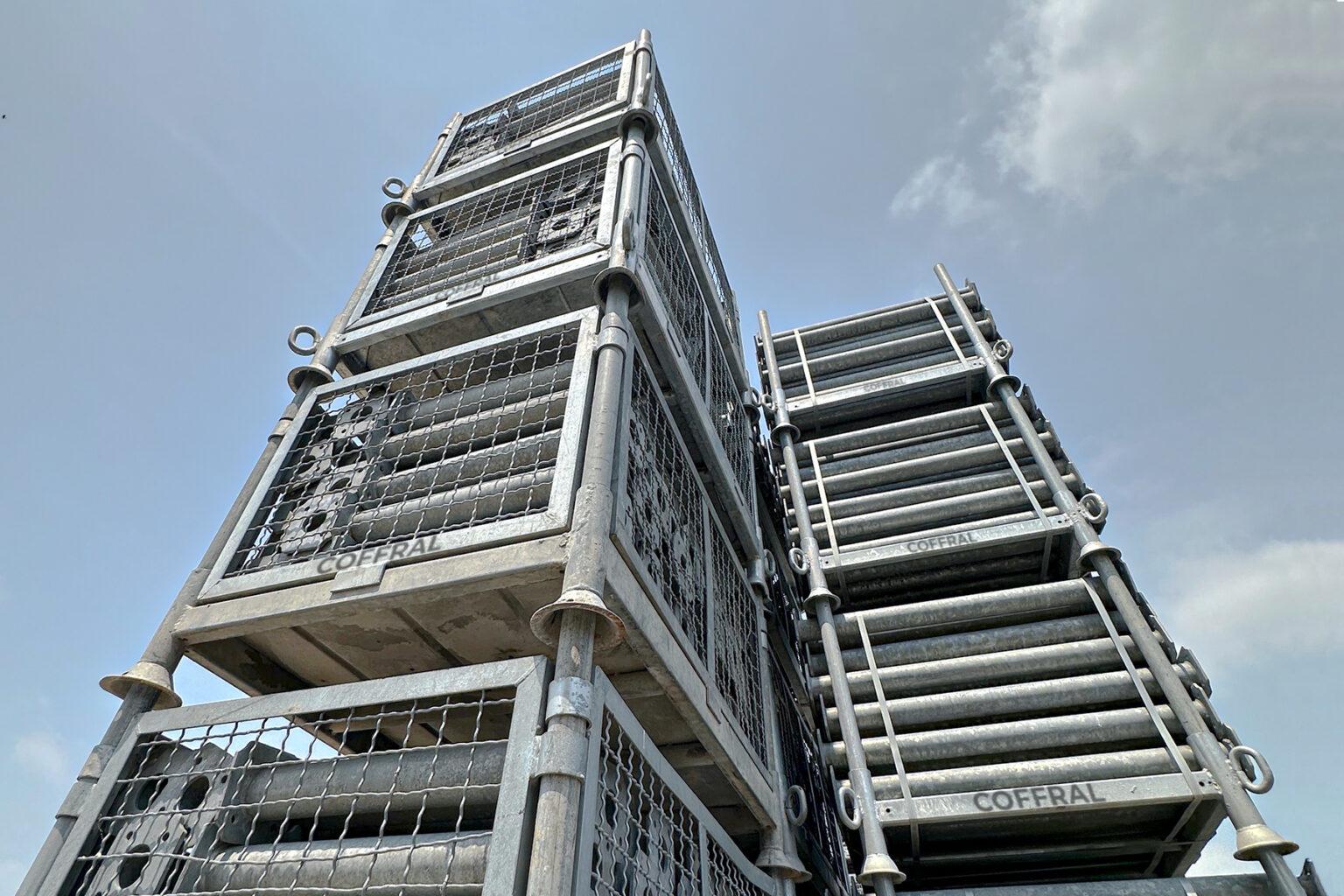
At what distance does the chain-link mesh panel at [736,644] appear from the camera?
19.2 feet

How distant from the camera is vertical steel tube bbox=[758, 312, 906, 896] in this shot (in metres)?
5.81

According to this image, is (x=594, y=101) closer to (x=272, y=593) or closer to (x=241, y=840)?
(x=272, y=593)

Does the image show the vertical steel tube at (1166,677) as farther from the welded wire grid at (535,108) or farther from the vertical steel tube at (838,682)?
the welded wire grid at (535,108)

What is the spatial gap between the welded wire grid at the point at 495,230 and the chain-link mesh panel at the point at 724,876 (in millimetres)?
5008

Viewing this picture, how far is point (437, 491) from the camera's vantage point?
5109 millimetres

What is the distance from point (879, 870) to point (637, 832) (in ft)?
9.43

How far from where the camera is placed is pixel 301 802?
12.5 ft

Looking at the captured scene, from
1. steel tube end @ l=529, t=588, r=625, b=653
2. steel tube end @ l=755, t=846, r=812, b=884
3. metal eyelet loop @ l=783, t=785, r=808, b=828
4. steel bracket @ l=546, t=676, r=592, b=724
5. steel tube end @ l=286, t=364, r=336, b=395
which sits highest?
steel tube end @ l=286, t=364, r=336, b=395

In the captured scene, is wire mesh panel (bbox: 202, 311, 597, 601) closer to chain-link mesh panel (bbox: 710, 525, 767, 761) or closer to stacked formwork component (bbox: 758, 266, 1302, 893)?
chain-link mesh panel (bbox: 710, 525, 767, 761)

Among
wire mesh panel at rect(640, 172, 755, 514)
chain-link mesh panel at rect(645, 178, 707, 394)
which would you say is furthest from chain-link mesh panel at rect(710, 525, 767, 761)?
chain-link mesh panel at rect(645, 178, 707, 394)

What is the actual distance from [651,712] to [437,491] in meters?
2.15

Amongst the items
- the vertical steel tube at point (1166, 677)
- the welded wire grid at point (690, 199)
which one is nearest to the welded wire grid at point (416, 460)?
the welded wire grid at point (690, 199)

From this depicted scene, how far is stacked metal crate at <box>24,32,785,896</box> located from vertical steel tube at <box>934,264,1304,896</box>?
11.2 feet

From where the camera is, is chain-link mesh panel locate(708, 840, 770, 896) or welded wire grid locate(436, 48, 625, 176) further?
welded wire grid locate(436, 48, 625, 176)
